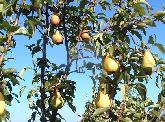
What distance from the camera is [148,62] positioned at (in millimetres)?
3889

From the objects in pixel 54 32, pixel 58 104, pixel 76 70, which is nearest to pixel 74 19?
pixel 54 32

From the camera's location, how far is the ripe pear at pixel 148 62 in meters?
3.88

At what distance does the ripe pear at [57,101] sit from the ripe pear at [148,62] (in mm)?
1520

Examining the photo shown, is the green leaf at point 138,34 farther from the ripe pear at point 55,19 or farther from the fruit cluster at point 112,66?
the ripe pear at point 55,19

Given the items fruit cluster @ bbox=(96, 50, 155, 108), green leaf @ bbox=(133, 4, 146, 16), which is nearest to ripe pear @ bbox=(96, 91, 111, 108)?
fruit cluster @ bbox=(96, 50, 155, 108)

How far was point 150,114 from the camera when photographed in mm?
4188

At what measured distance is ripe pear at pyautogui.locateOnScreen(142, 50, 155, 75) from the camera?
3.88m

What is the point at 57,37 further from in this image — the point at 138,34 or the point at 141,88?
the point at 141,88

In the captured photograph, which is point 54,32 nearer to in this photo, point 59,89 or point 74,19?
point 74,19

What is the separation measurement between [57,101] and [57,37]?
38.4 inches

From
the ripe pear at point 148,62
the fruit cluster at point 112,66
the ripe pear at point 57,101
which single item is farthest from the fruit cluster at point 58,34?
the ripe pear at point 148,62

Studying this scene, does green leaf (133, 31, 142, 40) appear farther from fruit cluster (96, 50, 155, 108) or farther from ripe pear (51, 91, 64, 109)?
ripe pear (51, 91, 64, 109)

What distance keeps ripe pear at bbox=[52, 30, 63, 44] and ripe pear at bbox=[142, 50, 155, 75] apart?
1835 mm

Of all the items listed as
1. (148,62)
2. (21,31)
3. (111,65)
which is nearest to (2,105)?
(21,31)
